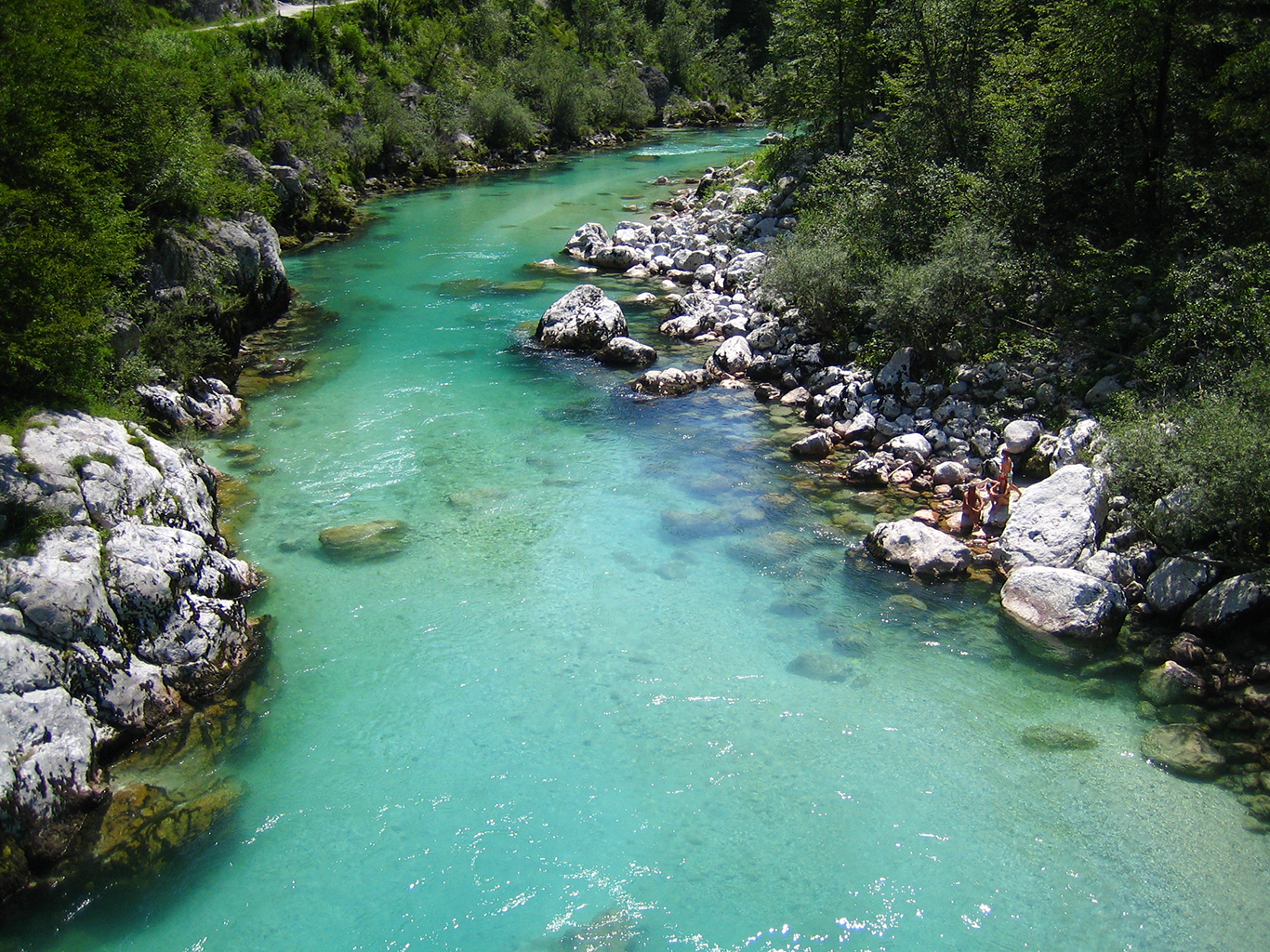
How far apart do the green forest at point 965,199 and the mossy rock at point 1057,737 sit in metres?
3.16

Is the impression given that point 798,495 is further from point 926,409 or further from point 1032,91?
point 1032,91

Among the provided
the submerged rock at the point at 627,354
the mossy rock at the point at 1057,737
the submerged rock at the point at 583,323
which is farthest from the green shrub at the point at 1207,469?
the submerged rock at the point at 583,323

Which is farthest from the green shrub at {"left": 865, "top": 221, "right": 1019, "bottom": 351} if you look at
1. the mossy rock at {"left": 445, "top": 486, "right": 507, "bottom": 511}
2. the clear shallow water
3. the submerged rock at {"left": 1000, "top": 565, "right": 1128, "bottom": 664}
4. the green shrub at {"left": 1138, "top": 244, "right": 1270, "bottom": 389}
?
the mossy rock at {"left": 445, "top": 486, "right": 507, "bottom": 511}

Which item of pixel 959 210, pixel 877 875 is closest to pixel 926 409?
pixel 959 210

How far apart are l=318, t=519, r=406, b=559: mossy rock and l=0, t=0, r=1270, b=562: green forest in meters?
3.66

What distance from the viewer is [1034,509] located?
12.2m

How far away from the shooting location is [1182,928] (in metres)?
7.37

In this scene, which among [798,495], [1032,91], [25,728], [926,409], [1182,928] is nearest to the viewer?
[1182,928]

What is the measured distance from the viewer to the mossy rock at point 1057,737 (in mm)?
9320

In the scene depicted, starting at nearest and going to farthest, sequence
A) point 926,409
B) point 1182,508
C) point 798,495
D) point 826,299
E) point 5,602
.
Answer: point 5,602
point 1182,508
point 798,495
point 926,409
point 826,299

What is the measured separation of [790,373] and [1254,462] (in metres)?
9.61

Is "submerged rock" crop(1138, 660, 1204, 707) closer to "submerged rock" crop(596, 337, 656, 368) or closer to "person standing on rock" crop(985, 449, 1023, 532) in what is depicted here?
"person standing on rock" crop(985, 449, 1023, 532)

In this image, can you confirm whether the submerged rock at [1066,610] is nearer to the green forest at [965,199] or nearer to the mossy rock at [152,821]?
the green forest at [965,199]

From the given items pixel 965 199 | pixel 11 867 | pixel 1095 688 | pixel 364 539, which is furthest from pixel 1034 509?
pixel 11 867
